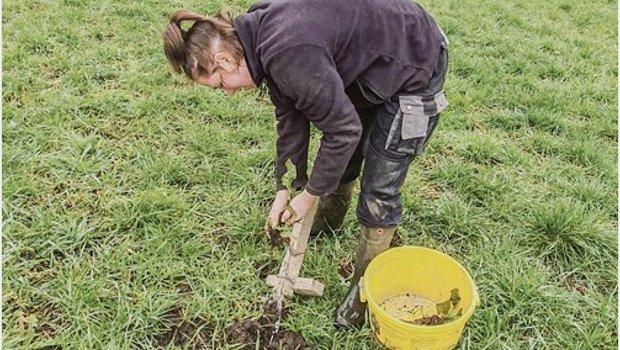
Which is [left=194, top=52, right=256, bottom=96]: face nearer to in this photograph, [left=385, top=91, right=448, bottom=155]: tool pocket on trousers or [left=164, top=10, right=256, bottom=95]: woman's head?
[left=164, top=10, right=256, bottom=95]: woman's head

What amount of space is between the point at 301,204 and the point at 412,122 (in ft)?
1.54

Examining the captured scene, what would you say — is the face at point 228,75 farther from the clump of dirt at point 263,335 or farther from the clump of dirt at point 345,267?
the clump of dirt at point 345,267

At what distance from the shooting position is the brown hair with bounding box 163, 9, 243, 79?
193cm

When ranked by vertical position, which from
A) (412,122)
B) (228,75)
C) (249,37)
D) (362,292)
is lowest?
(362,292)

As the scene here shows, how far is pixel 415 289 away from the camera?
8.53ft

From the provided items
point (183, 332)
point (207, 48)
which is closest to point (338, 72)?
point (207, 48)

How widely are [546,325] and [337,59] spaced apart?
140 centimetres

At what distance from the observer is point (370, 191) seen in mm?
2254

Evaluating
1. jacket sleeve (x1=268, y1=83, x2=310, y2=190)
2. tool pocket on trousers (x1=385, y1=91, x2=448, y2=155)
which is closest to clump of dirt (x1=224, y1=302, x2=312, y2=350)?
jacket sleeve (x1=268, y1=83, x2=310, y2=190)

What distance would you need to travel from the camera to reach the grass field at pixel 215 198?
247cm

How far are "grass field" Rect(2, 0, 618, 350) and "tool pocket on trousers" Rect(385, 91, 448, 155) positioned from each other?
772 mm

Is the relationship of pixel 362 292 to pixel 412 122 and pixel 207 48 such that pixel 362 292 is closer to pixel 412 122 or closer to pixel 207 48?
pixel 412 122

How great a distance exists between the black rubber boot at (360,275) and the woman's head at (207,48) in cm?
80

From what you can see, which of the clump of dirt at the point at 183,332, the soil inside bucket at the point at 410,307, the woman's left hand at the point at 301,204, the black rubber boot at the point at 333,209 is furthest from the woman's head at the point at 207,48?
the soil inside bucket at the point at 410,307
